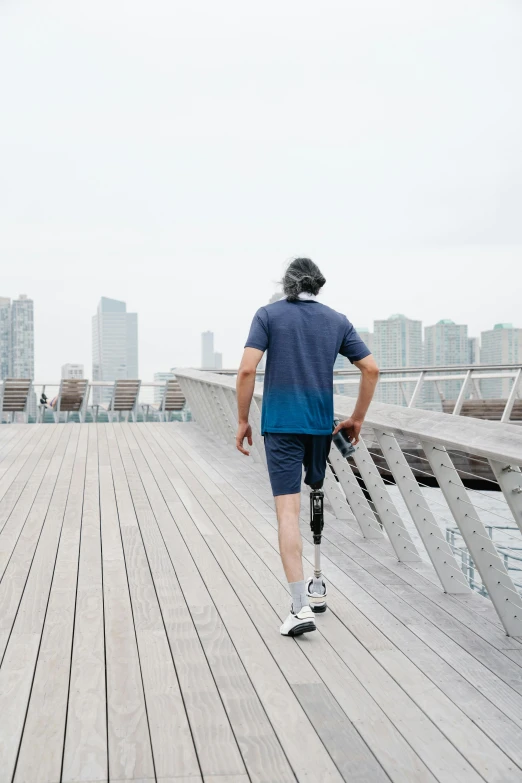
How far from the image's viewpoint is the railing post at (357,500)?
509 cm

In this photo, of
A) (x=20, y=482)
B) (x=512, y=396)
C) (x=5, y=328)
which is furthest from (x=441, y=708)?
(x=5, y=328)

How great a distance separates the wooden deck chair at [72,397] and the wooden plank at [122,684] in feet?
41.2

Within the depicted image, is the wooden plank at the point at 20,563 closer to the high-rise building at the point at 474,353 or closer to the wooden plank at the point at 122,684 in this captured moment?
the wooden plank at the point at 122,684

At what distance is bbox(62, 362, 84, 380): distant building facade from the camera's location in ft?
58.4

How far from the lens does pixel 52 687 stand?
2736mm

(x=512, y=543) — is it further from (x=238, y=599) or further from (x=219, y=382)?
(x=238, y=599)

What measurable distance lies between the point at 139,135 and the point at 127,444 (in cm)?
889

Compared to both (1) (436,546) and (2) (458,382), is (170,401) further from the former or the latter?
(1) (436,546)

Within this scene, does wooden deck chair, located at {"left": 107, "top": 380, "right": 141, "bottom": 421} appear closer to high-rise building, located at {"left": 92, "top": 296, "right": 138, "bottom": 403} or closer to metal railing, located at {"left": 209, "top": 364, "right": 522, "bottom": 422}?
metal railing, located at {"left": 209, "top": 364, "right": 522, "bottom": 422}

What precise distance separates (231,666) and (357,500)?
2.34 metres

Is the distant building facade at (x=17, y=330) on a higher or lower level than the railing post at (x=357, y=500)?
higher

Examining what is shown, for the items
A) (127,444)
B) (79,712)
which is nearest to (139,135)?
(127,444)

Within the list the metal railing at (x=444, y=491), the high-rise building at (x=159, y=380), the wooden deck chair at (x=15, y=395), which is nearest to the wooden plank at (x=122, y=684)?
the metal railing at (x=444, y=491)

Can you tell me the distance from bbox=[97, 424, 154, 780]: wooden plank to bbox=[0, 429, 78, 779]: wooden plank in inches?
10.3
